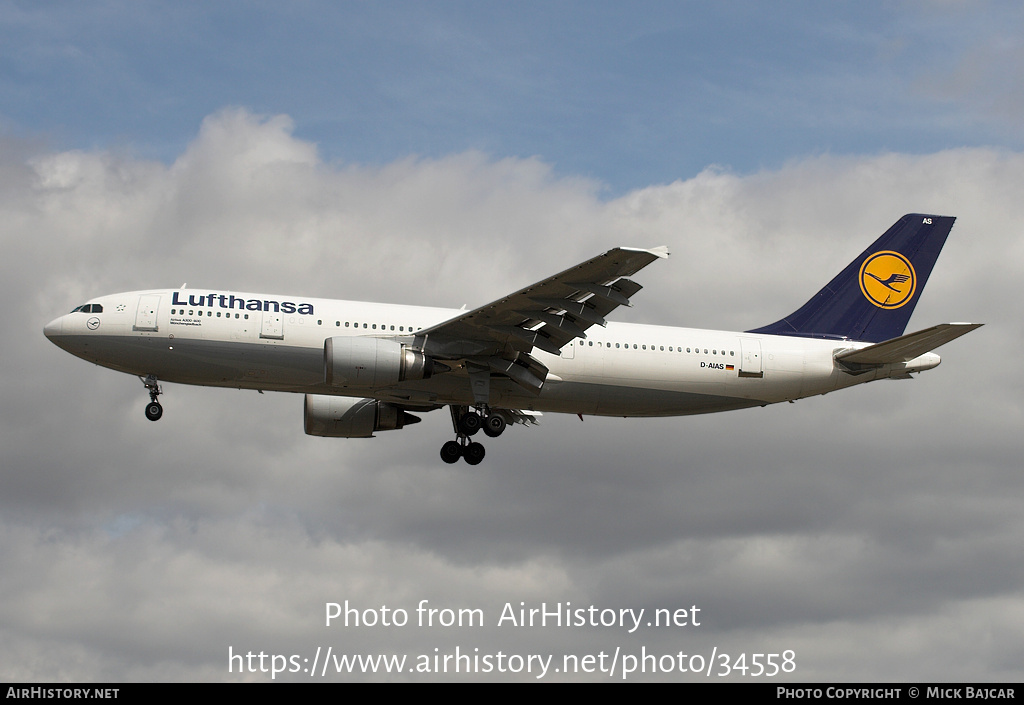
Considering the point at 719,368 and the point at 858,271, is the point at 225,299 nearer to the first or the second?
the point at 719,368

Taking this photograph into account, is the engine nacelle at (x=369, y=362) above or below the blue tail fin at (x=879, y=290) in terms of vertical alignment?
below

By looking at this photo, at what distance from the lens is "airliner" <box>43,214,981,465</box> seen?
34.7 meters

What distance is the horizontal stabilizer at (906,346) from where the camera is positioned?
34.8 meters

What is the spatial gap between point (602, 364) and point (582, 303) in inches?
151

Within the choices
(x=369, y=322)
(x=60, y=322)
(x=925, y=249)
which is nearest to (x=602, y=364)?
(x=369, y=322)

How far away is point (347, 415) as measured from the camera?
42031mm

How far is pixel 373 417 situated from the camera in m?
42.2

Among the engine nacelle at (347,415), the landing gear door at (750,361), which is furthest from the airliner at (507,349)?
the engine nacelle at (347,415)

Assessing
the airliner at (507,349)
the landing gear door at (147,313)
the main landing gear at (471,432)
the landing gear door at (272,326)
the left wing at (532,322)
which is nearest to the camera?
the left wing at (532,322)

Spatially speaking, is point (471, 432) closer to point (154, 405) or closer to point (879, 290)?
point (154, 405)

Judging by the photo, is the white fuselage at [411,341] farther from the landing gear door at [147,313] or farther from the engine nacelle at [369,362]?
the engine nacelle at [369,362]

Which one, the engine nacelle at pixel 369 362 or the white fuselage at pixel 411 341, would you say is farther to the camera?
the white fuselage at pixel 411 341

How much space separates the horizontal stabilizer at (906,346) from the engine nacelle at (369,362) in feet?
47.0

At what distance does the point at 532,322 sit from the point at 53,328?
48.0ft
